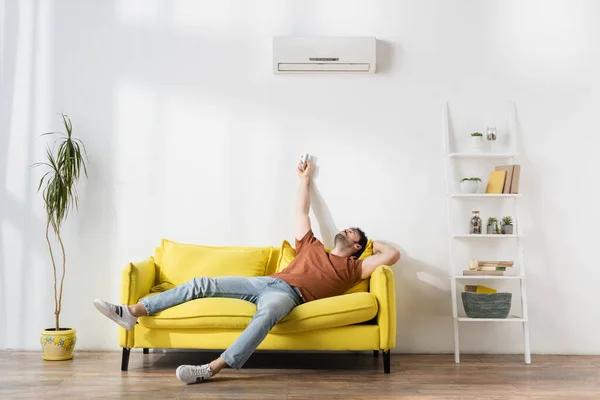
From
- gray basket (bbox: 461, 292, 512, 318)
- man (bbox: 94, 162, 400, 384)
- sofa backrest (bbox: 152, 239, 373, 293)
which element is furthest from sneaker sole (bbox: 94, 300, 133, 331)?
gray basket (bbox: 461, 292, 512, 318)

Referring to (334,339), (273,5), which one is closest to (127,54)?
(273,5)

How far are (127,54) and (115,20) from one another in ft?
0.89

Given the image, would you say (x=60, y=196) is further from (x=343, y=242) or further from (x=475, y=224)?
(x=475, y=224)

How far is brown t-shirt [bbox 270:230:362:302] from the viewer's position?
3790 mm

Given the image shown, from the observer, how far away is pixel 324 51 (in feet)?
14.5

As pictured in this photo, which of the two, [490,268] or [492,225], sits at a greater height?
[492,225]

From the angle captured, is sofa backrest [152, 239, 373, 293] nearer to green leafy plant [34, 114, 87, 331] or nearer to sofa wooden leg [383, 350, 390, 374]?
sofa wooden leg [383, 350, 390, 374]

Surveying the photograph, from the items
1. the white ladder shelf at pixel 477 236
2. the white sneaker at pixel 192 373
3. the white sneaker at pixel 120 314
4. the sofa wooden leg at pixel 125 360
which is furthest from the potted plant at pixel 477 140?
the sofa wooden leg at pixel 125 360

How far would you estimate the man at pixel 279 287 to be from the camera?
334 centimetres

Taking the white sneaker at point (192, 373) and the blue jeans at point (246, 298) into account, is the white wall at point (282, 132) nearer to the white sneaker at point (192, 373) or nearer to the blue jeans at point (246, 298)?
the blue jeans at point (246, 298)

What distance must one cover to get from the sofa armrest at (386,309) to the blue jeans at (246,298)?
0.49 m

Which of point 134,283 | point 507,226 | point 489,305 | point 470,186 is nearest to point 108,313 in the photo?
point 134,283

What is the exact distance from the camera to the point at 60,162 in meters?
4.20

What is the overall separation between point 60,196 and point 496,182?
3.02 metres
